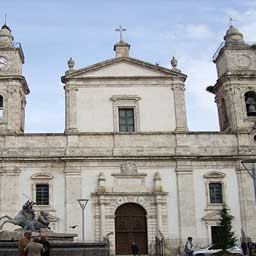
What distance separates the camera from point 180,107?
118 ft

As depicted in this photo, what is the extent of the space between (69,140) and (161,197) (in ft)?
22.3

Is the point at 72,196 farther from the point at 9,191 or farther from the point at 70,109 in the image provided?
the point at 70,109

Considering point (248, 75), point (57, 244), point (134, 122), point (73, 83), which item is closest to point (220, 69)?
point (248, 75)

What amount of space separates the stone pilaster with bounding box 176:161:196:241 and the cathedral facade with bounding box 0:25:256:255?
6 cm

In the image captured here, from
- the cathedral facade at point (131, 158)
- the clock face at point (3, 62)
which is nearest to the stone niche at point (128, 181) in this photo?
the cathedral facade at point (131, 158)

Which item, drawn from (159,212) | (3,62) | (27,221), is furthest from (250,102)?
(27,221)

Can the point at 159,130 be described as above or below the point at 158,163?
above

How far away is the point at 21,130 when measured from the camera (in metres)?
36.0

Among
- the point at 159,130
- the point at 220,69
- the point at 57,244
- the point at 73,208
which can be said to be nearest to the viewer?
the point at 57,244

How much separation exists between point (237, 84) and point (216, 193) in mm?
7707

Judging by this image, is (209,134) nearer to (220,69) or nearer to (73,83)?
(220,69)

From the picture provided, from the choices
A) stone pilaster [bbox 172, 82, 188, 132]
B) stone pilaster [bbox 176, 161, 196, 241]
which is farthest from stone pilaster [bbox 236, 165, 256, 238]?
stone pilaster [bbox 172, 82, 188, 132]

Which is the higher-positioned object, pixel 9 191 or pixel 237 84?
pixel 237 84

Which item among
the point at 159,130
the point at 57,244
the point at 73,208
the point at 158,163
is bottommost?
the point at 57,244
